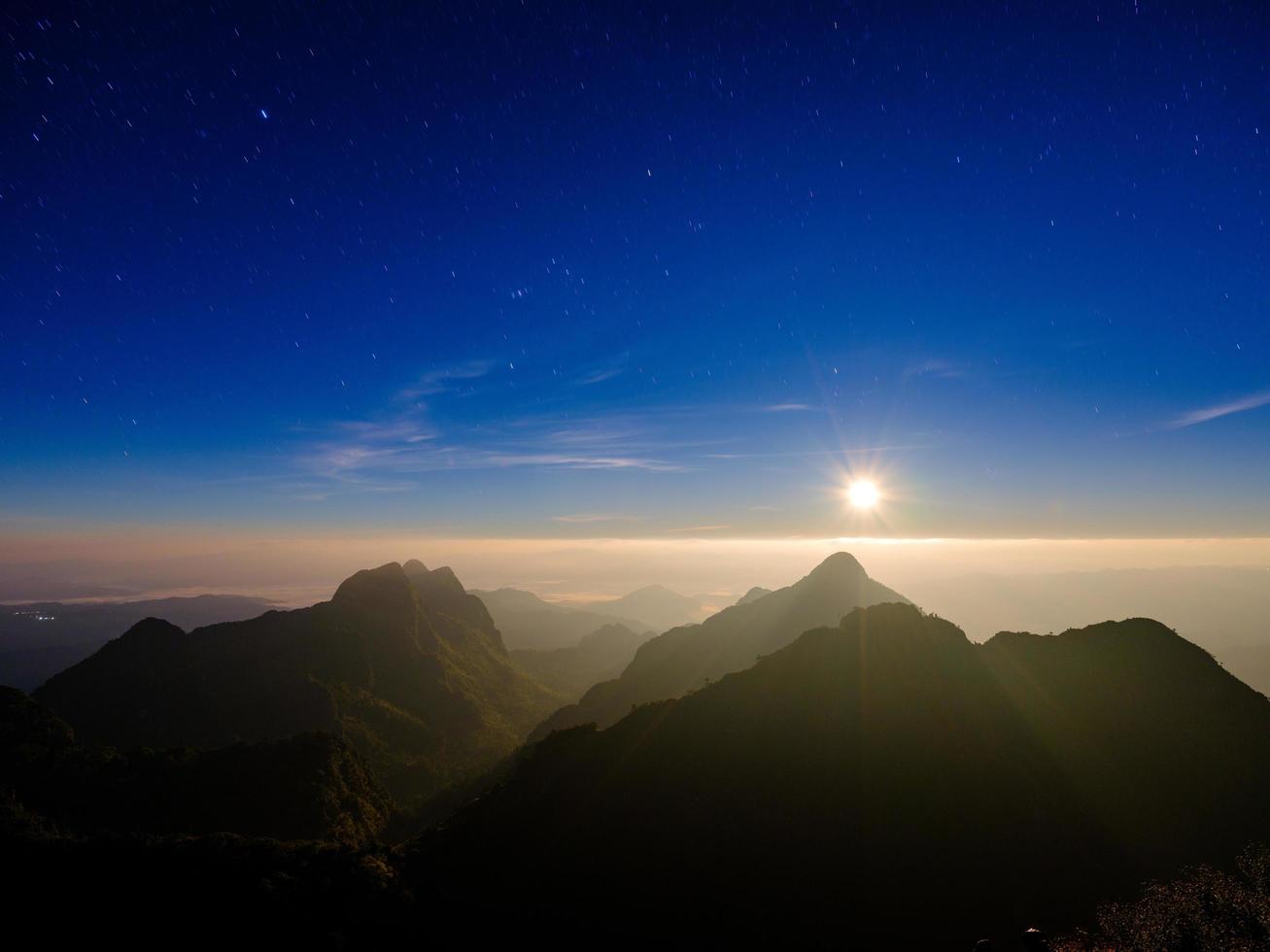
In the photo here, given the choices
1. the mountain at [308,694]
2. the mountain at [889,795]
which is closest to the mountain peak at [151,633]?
the mountain at [308,694]

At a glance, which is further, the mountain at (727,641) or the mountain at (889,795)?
the mountain at (727,641)

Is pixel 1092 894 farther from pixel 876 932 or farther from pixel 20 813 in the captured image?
pixel 20 813

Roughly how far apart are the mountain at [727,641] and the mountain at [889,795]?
62.5 metres

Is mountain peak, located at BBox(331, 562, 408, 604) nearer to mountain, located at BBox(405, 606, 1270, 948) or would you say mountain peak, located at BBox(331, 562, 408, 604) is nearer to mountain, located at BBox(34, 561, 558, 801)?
mountain, located at BBox(34, 561, 558, 801)

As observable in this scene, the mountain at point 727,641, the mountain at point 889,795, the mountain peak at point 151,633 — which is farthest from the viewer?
the mountain peak at point 151,633

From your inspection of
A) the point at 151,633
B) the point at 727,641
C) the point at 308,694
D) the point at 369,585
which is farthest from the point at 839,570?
the point at 151,633

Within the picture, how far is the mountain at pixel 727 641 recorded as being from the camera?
129m

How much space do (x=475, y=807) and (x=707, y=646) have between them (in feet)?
333

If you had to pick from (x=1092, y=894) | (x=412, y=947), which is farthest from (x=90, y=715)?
(x=1092, y=894)

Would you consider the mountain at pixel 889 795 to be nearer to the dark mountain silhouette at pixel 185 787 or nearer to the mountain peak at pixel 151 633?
the dark mountain silhouette at pixel 185 787

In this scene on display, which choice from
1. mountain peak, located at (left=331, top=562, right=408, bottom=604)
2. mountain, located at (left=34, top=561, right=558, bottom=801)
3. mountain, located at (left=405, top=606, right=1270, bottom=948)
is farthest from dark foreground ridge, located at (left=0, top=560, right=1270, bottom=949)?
mountain peak, located at (left=331, top=562, right=408, bottom=604)

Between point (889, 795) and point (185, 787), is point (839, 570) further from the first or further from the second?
point (185, 787)

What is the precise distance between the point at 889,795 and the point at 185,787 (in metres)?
89.5

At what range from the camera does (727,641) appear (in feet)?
484
